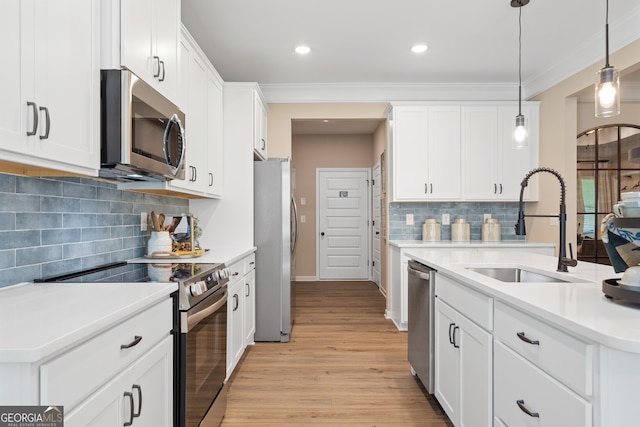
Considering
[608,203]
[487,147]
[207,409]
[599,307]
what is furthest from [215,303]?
[608,203]

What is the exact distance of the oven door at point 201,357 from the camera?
1675 millimetres

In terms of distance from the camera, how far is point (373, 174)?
684 centimetres

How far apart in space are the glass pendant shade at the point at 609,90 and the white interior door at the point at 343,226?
5200mm

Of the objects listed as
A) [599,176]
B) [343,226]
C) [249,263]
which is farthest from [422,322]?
[343,226]

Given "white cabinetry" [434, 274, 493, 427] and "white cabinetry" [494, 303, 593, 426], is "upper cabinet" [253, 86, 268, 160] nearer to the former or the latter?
"white cabinetry" [434, 274, 493, 427]

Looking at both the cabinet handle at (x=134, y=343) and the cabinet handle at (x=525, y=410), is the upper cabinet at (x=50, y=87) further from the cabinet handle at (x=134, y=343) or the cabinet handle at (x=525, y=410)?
the cabinet handle at (x=525, y=410)

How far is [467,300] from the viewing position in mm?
1887

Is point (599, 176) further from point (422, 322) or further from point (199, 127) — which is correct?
point (199, 127)

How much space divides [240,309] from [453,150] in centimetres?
278

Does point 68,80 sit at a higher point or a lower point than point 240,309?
higher

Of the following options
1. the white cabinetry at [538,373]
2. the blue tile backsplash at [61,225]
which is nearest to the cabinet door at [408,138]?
the blue tile backsplash at [61,225]

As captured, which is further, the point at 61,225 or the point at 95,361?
the point at 61,225

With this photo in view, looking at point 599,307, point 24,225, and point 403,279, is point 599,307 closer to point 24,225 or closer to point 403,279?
point 24,225

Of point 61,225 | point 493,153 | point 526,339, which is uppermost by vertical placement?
point 493,153
